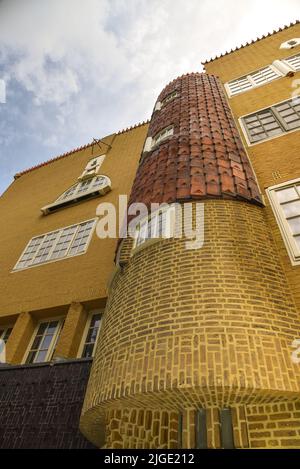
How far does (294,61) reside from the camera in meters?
11.0

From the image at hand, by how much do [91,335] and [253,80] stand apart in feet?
34.4

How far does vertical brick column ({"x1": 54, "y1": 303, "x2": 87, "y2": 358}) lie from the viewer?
6926 mm

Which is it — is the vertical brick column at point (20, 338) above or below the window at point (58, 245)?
below

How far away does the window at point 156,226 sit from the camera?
488 cm

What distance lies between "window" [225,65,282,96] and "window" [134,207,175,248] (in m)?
7.50

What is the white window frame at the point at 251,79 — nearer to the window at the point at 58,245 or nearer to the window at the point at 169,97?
the window at the point at 169,97

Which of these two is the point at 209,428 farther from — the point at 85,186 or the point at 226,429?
the point at 85,186

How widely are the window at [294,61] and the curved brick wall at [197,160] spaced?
339cm

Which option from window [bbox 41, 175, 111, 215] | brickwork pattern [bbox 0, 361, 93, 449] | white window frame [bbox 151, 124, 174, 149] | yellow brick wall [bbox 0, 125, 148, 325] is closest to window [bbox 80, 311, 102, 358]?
yellow brick wall [bbox 0, 125, 148, 325]

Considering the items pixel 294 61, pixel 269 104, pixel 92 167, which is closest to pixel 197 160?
pixel 269 104

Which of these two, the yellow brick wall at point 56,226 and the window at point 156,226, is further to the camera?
the yellow brick wall at point 56,226

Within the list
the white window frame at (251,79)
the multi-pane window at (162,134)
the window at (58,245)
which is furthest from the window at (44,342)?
the white window frame at (251,79)

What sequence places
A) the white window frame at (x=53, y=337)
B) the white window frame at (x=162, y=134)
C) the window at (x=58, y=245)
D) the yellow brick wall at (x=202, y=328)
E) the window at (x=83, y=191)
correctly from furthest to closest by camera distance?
1. the window at (x=83, y=191)
2. the window at (x=58, y=245)
3. the white window frame at (x=162, y=134)
4. the white window frame at (x=53, y=337)
5. the yellow brick wall at (x=202, y=328)

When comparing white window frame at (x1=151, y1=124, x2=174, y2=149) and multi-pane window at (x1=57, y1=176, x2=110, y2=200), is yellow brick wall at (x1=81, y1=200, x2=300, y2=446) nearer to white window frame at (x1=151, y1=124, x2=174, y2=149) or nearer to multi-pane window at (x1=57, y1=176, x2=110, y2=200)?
white window frame at (x1=151, y1=124, x2=174, y2=149)
